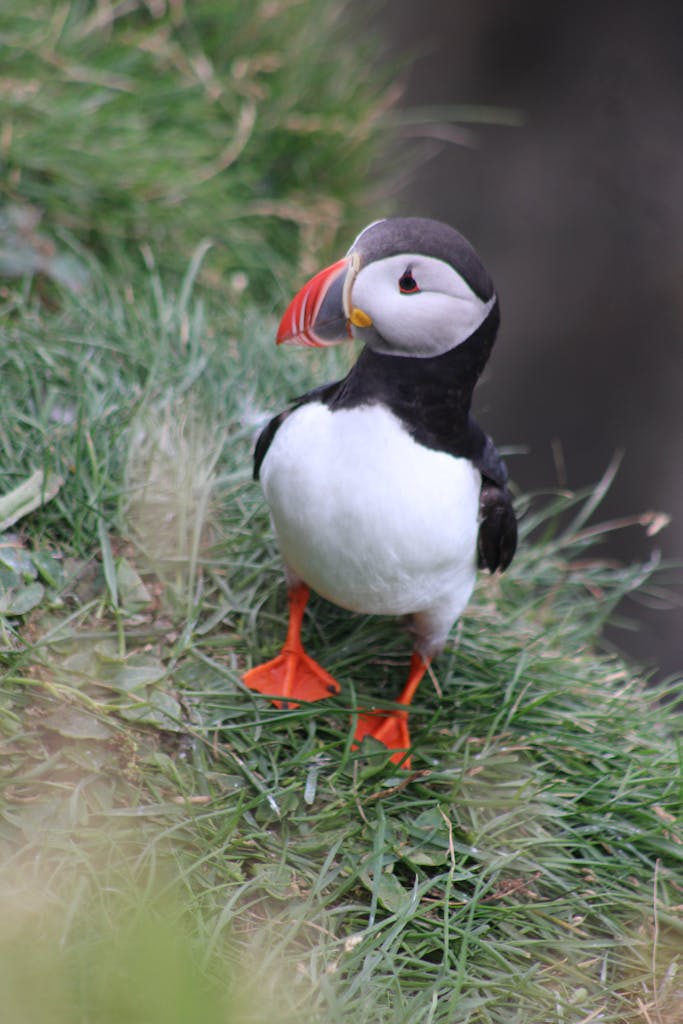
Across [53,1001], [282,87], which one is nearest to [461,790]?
[53,1001]

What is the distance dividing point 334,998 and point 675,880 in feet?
3.16

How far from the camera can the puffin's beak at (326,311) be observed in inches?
74.4

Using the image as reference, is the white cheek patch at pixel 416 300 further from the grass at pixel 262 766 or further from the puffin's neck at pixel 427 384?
the grass at pixel 262 766

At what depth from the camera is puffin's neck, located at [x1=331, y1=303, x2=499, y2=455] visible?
6.52ft

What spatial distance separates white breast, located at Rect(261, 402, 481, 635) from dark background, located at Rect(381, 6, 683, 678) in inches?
99.0

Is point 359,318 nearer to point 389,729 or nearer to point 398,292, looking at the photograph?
point 398,292

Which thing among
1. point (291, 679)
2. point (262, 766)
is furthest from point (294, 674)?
point (262, 766)

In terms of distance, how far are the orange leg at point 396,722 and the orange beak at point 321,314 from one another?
918mm

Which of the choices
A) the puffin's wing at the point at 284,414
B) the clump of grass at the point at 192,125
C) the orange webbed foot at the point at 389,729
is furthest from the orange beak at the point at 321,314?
the clump of grass at the point at 192,125

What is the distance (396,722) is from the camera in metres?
2.50

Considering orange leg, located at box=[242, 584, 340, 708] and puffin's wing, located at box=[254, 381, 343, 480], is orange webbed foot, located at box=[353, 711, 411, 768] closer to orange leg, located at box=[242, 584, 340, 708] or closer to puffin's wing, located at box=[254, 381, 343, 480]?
orange leg, located at box=[242, 584, 340, 708]

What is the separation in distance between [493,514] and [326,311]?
64cm

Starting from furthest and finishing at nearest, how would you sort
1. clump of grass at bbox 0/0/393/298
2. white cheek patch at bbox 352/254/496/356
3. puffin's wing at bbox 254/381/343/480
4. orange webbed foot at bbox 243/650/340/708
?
clump of grass at bbox 0/0/393/298 < orange webbed foot at bbox 243/650/340/708 < puffin's wing at bbox 254/381/343/480 < white cheek patch at bbox 352/254/496/356

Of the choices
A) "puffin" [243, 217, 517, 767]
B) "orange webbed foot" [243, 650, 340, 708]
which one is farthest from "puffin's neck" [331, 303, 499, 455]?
"orange webbed foot" [243, 650, 340, 708]
